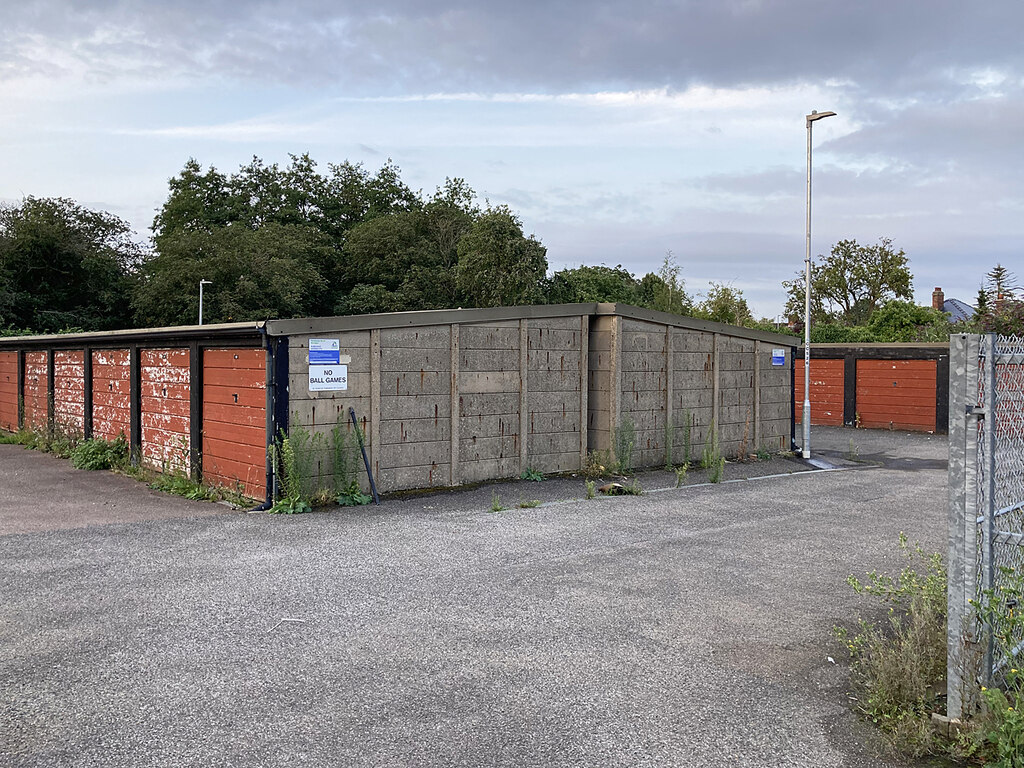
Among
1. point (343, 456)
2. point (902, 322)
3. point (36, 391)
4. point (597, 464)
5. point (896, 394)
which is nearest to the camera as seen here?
point (343, 456)

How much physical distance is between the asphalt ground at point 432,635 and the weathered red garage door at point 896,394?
13815 mm

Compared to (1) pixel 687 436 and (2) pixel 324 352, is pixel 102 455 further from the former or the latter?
(1) pixel 687 436

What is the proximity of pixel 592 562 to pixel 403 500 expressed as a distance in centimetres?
399

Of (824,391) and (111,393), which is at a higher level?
(111,393)

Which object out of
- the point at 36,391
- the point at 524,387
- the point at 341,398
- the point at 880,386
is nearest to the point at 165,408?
the point at 341,398

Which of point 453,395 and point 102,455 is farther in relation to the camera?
point 102,455

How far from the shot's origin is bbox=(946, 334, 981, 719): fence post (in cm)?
377

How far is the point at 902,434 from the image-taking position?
73.5 feet

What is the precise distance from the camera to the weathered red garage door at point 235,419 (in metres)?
10.2

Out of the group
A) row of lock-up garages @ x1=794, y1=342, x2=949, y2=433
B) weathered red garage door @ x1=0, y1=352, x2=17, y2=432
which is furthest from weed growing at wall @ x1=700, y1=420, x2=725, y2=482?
weathered red garage door @ x1=0, y1=352, x2=17, y2=432

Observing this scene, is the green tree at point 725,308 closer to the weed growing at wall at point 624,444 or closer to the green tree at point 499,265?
the green tree at point 499,265

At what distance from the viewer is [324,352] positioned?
10406mm

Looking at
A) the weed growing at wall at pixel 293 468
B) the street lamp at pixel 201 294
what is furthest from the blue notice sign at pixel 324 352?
the street lamp at pixel 201 294

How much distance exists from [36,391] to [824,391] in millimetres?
20969
